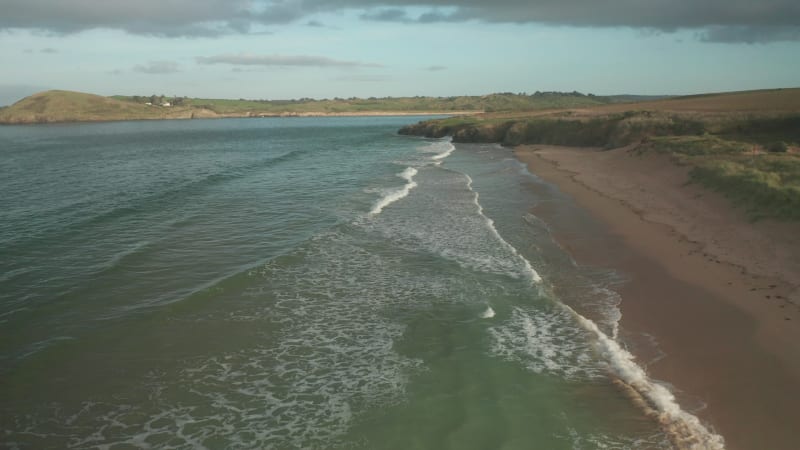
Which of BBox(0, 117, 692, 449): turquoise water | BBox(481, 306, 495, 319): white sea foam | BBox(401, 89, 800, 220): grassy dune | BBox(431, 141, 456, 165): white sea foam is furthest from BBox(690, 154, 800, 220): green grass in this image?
BBox(431, 141, 456, 165): white sea foam

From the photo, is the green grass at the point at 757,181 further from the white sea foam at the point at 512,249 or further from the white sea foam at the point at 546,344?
the white sea foam at the point at 546,344

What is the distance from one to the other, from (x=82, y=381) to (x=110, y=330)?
244 centimetres

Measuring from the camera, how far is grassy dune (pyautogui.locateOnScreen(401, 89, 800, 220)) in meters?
20.5

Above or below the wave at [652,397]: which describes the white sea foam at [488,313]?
above

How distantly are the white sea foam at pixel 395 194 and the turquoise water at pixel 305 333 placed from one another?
2.12ft

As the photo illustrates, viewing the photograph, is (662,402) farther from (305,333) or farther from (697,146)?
(697,146)

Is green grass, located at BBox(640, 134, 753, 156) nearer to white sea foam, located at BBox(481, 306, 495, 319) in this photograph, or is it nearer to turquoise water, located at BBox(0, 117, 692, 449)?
turquoise water, located at BBox(0, 117, 692, 449)

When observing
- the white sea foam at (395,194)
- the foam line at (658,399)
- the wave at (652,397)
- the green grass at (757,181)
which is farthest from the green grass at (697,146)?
the wave at (652,397)

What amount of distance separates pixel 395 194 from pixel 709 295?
2010 cm

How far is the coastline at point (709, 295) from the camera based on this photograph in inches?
357

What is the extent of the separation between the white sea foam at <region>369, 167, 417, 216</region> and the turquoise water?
2.12ft

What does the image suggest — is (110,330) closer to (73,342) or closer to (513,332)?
(73,342)

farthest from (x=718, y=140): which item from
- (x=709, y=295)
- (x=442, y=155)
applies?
(x=442, y=155)

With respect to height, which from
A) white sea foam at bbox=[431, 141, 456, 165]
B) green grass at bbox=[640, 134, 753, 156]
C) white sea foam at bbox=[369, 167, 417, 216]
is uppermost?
green grass at bbox=[640, 134, 753, 156]
